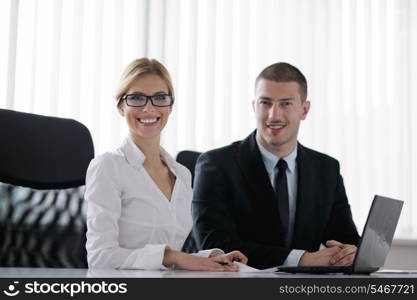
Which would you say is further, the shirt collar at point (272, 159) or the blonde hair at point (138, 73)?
the shirt collar at point (272, 159)

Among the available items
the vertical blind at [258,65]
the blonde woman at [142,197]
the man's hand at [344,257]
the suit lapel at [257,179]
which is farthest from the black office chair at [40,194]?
the vertical blind at [258,65]

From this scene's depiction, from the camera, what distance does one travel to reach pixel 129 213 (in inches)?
65.1

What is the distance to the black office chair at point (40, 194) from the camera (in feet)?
6.35

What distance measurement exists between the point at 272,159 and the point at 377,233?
34.8 inches

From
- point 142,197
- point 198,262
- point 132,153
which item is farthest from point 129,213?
point 198,262

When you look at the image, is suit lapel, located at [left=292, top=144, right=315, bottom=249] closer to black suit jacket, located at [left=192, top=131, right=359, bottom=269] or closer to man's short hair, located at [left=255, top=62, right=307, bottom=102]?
black suit jacket, located at [left=192, top=131, right=359, bottom=269]

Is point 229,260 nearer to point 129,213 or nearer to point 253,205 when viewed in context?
point 129,213

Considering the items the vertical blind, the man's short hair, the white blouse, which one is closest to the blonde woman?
the white blouse

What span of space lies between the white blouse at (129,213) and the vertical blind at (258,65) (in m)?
1.43

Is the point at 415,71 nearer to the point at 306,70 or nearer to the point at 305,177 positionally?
the point at 306,70

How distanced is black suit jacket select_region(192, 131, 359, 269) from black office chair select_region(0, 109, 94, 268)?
0.41 metres

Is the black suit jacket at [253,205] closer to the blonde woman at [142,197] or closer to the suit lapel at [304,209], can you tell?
the suit lapel at [304,209]

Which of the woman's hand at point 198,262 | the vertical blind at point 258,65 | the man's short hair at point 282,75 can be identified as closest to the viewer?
the woman's hand at point 198,262

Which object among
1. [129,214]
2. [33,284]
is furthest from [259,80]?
[33,284]
